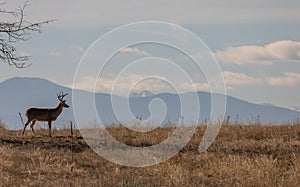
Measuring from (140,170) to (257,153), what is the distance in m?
4.12

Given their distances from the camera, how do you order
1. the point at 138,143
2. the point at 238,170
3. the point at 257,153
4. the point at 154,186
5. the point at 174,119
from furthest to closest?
the point at 174,119 < the point at 138,143 < the point at 257,153 < the point at 238,170 < the point at 154,186

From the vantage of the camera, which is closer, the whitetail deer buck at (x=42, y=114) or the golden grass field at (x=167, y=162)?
the golden grass field at (x=167, y=162)

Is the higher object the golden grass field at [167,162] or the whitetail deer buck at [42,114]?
the whitetail deer buck at [42,114]

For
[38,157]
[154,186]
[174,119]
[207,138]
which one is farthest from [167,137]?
[154,186]

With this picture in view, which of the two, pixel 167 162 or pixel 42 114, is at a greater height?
pixel 42 114

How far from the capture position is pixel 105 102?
1998 cm

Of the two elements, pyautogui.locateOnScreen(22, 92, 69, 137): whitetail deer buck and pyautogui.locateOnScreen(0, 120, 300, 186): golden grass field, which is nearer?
pyautogui.locateOnScreen(0, 120, 300, 186): golden grass field

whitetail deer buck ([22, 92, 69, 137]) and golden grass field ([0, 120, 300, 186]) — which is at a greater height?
whitetail deer buck ([22, 92, 69, 137])

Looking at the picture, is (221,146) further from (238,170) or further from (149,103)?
(238,170)

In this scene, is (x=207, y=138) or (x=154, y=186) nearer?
(x=154, y=186)

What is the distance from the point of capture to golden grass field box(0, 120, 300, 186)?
15.0 m

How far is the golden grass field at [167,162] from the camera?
15047mm

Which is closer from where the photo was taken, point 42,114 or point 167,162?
point 167,162

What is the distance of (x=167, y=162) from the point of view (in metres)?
17.7
